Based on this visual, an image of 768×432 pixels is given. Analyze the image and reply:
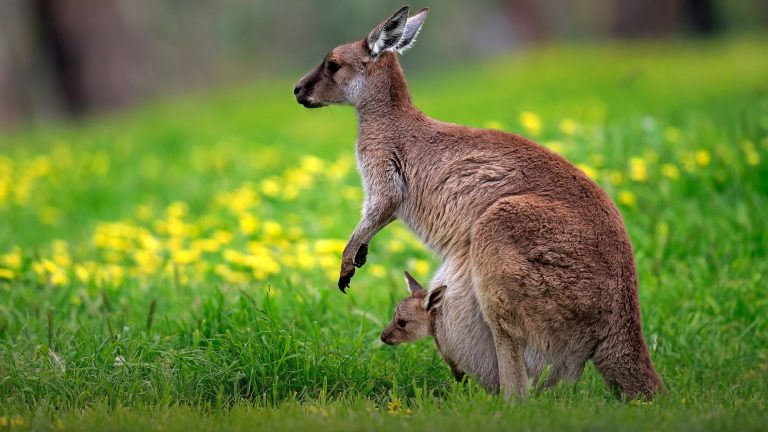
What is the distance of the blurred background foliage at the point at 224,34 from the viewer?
21062 millimetres

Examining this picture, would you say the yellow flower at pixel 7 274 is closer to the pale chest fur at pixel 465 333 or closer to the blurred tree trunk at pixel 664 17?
the pale chest fur at pixel 465 333

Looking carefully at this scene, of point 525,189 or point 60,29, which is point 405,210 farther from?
point 60,29

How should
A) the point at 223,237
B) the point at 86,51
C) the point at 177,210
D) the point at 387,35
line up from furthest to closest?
the point at 86,51
the point at 177,210
the point at 223,237
the point at 387,35

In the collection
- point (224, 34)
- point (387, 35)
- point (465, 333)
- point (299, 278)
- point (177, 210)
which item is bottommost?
point (465, 333)

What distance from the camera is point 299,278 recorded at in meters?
A: 7.52

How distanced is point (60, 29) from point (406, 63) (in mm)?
17535

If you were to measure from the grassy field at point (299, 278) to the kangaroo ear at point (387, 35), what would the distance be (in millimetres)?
1735

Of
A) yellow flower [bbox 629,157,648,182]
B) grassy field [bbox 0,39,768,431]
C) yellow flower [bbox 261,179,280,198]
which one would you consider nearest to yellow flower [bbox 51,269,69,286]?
grassy field [bbox 0,39,768,431]

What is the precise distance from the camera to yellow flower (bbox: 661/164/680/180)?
8914mm

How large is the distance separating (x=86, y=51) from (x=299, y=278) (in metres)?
15.1

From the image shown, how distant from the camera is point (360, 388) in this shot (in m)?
5.48

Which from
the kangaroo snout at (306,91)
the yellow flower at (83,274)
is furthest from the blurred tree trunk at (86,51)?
the kangaroo snout at (306,91)

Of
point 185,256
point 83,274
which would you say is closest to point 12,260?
point 83,274

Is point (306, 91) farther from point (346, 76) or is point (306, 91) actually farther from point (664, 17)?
point (664, 17)
